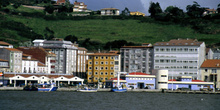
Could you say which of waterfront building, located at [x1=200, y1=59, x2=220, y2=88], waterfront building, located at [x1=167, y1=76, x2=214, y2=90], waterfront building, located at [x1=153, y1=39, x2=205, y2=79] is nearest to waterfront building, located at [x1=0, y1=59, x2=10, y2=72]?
waterfront building, located at [x1=153, y1=39, x2=205, y2=79]

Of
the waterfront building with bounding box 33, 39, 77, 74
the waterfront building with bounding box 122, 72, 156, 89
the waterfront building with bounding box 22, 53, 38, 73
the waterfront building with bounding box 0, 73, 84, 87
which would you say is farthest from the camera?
the waterfront building with bounding box 33, 39, 77, 74

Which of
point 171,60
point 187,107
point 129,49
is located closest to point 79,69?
point 129,49

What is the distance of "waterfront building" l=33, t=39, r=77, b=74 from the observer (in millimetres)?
186750

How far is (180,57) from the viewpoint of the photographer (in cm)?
17438

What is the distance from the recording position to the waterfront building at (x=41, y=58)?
17575 cm

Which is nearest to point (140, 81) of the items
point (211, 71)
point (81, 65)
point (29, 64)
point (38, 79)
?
point (211, 71)

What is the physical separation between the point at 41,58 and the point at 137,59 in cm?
3317

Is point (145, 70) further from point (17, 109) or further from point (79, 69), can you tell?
point (17, 109)

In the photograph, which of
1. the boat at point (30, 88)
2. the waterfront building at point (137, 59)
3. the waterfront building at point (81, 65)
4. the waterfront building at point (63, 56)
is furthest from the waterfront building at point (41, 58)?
the boat at point (30, 88)

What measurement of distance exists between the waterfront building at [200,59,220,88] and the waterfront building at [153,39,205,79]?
192 centimetres

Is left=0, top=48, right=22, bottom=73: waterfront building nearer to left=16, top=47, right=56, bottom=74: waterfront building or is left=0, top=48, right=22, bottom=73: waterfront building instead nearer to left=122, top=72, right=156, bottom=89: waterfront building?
left=16, top=47, right=56, bottom=74: waterfront building

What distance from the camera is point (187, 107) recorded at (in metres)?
99.6

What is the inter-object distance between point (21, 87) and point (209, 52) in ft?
265

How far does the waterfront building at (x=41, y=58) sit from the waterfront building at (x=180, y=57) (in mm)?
36491
